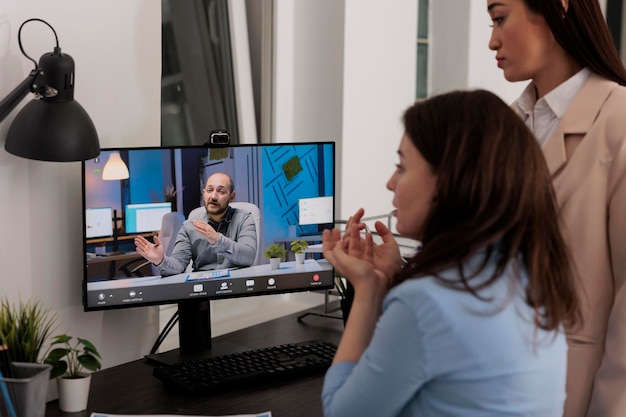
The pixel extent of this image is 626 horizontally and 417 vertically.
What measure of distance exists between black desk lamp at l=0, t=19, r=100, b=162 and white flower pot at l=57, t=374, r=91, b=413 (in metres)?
0.44

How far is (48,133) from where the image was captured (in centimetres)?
163

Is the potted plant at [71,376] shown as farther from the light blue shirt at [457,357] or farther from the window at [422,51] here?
the window at [422,51]

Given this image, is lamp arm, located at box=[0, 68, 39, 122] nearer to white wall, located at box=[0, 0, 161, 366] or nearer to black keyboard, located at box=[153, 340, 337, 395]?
white wall, located at box=[0, 0, 161, 366]

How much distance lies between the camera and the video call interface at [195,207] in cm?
186

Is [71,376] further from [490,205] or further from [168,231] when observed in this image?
[490,205]

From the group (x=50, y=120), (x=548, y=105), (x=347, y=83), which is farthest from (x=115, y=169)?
(x=347, y=83)

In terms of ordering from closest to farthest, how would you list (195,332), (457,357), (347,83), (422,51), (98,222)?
(457,357) → (98,222) → (195,332) → (347,83) → (422,51)

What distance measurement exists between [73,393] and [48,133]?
513 millimetres

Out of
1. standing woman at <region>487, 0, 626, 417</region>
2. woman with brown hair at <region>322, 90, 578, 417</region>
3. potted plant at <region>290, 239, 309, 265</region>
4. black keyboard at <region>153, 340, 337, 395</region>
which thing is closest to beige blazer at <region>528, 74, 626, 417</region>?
standing woman at <region>487, 0, 626, 417</region>

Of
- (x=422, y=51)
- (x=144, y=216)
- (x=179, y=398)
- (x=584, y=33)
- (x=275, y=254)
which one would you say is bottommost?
(x=179, y=398)

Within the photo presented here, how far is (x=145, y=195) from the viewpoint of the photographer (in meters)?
1.90

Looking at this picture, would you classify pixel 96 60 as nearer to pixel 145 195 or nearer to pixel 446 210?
pixel 145 195

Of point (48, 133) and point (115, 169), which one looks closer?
point (48, 133)

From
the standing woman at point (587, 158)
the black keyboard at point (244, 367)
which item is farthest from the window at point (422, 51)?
the standing woman at point (587, 158)
